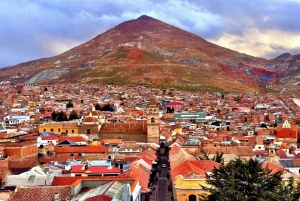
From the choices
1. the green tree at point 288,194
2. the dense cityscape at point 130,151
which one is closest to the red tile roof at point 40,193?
the dense cityscape at point 130,151

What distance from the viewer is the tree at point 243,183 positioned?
53.7 feet

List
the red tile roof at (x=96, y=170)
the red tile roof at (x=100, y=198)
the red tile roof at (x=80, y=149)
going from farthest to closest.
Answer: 1. the red tile roof at (x=80, y=149)
2. the red tile roof at (x=96, y=170)
3. the red tile roof at (x=100, y=198)

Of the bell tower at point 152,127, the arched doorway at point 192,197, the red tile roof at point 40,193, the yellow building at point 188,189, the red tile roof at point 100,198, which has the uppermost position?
the bell tower at point 152,127

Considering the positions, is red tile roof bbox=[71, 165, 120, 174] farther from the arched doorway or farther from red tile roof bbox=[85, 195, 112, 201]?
red tile roof bbox=[85, 195, 112, 201]

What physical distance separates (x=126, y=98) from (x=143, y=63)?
52.5 meters

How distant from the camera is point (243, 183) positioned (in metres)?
17.4

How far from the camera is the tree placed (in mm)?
16375

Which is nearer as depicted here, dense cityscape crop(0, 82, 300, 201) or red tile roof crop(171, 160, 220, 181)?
dense cityscape crop(0, 82, 300, 201)

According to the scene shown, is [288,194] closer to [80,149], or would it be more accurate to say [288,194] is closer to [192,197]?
[192,197]

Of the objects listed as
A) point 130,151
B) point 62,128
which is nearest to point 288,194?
point 130,151

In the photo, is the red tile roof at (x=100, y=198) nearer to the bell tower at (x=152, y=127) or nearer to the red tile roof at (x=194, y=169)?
the red tile roof at (x=194, y=169)

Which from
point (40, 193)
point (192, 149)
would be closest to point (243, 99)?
point (192, 149)

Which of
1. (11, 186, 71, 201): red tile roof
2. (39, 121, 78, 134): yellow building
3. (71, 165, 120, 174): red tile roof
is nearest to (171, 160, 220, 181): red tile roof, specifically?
(71, 165, 120, 174): red tile roof

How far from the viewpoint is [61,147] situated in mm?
→ 35531
